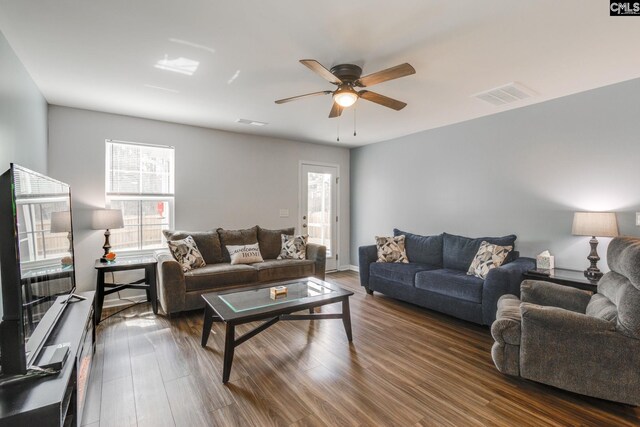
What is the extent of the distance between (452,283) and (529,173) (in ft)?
5.42

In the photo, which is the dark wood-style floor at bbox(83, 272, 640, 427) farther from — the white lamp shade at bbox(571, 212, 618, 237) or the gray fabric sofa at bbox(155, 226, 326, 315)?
the white lamp shade at bbox(571, 212, 618, 237)

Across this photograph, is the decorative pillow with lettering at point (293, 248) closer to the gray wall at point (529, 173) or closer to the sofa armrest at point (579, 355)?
the gray wall at point (529, 173)

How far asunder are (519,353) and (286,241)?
→ 322cm

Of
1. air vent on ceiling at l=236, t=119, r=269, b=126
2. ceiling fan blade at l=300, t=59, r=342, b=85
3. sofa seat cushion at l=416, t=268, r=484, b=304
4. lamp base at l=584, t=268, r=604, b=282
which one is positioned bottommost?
sofa seat cushion at l=416, t=268, r=484, b=304

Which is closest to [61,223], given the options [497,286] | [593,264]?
[497,286]

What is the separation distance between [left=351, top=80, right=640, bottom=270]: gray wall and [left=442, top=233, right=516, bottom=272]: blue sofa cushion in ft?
0.86

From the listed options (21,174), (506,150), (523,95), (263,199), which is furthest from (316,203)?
(21,174)

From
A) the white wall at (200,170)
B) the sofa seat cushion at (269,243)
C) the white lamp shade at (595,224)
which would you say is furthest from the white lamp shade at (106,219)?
the white lamp shade at (595,224)

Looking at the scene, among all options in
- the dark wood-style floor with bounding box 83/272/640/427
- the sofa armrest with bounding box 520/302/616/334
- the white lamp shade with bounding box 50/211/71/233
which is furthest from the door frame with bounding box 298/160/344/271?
the sofa armrest with bounding box 520/302/616/334

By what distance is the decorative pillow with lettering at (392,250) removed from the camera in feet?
14.6

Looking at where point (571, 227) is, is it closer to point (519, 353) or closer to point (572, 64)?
point (572, 64)

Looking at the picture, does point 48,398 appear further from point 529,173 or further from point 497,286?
point 529,173

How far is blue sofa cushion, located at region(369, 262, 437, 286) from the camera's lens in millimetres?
3930

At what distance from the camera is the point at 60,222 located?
2162 mm
